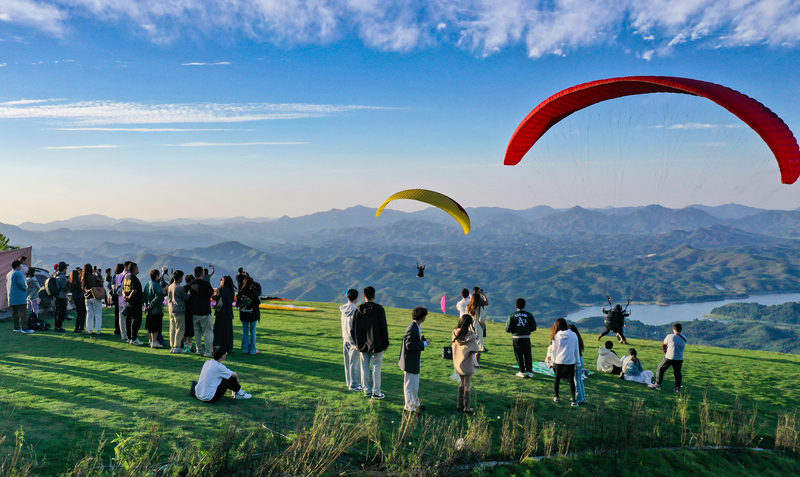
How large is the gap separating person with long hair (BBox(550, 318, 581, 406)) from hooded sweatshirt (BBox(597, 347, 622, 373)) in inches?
128

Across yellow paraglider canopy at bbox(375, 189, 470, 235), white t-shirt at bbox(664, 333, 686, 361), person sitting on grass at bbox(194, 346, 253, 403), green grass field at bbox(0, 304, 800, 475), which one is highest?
yellow paraglider canopy at bbox(375, 189, 470, 235)

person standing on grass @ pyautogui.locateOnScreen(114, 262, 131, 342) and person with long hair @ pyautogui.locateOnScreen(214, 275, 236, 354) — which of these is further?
person standing on grass @ pyautogui.locateOnScreen(114, 262, 131, 342)

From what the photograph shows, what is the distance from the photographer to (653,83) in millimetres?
10562

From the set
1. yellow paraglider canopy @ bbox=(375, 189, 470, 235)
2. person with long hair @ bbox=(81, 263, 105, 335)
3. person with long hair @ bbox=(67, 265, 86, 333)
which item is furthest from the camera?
yellow paraglider canopy @ bbox=(375, 189, 470, 235)

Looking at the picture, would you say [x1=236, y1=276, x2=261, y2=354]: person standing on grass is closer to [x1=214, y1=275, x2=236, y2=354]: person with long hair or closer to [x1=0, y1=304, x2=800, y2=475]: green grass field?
[x1=214, y1=275, x2=236, y2=354]: person with long hair

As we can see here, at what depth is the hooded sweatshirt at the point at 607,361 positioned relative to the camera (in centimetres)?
1152

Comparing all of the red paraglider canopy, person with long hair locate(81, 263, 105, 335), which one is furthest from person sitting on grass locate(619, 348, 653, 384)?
person with long hair locate(81, 263, 105, 335)

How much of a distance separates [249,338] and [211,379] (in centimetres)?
378

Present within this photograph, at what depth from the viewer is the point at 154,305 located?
35.8 feet

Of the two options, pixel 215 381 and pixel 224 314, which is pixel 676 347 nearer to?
pixel 215 381

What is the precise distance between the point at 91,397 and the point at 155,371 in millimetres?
1629

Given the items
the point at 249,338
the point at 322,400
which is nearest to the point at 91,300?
the point at 249,338

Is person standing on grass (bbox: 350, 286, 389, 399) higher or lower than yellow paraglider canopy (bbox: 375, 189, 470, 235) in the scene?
lower

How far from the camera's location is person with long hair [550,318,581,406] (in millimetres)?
8664
